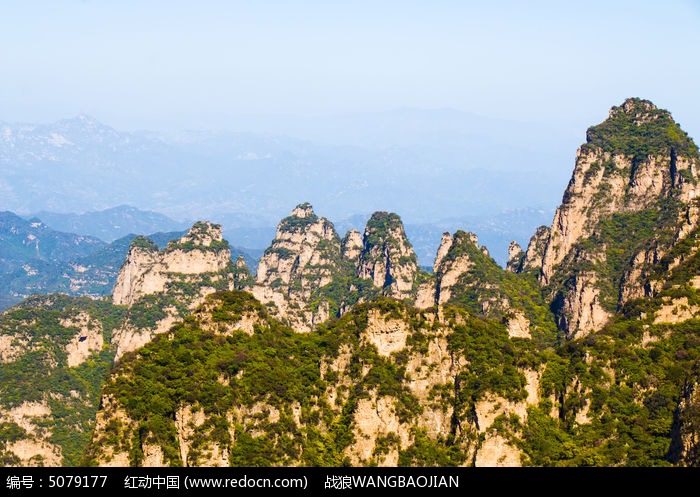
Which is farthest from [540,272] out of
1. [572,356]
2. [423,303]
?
[572,356]

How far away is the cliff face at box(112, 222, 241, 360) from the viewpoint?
114188 mm

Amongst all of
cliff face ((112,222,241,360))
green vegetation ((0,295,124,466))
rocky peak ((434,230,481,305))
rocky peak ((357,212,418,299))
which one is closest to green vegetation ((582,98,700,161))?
rocky peak ((434,230,481,305))

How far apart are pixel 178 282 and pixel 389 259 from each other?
28412 mm

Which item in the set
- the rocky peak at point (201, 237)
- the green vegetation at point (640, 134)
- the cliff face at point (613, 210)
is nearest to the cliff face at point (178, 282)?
the rocky peak at point (201, 237)

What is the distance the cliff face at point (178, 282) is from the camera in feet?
375

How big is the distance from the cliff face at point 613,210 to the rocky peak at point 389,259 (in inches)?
660

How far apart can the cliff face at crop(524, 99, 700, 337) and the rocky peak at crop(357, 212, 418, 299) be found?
16.8 metres

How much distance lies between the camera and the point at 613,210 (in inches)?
4537

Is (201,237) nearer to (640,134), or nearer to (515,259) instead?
(515,259)

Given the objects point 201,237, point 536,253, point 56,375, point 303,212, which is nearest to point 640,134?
point 536,253

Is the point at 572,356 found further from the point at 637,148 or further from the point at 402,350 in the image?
the point at 637,148

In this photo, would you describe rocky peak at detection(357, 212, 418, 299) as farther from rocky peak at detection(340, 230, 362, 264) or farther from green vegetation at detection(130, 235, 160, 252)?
green vegetation at detection(130, 235, 160, 252)

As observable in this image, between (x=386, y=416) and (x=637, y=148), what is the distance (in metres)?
69.1

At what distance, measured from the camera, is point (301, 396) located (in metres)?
63.2
